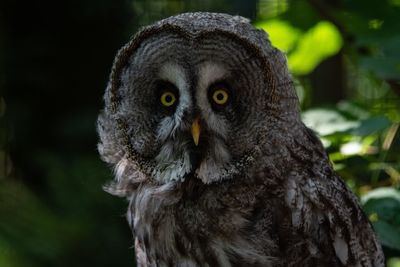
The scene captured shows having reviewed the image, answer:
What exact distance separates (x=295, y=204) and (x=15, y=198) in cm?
97

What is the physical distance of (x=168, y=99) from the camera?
6.06ft

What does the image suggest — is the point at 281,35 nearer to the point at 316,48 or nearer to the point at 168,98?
the point at 316,48

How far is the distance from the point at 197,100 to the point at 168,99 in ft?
0.31

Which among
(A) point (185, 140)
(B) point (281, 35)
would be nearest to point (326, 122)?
(B) point (281, 35)

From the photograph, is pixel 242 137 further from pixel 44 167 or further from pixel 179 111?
pixel 44 167

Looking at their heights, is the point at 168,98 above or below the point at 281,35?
below

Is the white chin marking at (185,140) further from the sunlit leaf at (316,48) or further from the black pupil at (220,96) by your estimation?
the sunlit leaf at (316,48)

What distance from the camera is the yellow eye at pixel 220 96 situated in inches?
70.9

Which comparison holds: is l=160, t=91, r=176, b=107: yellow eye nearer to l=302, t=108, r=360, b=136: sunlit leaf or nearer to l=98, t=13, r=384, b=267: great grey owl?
l=98, t=13, r=384, b=267: great grey owl

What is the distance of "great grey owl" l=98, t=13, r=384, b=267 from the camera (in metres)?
1.81

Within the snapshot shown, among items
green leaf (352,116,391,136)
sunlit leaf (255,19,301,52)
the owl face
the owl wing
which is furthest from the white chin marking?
sunlit leaf (255,19,301,52)

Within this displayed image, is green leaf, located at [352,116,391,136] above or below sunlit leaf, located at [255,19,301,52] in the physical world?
below

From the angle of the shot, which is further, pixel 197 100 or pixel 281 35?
pixel 281 35

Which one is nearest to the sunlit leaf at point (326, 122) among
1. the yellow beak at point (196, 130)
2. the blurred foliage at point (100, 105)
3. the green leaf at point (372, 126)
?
the blurred foliage at point (100, 105)
